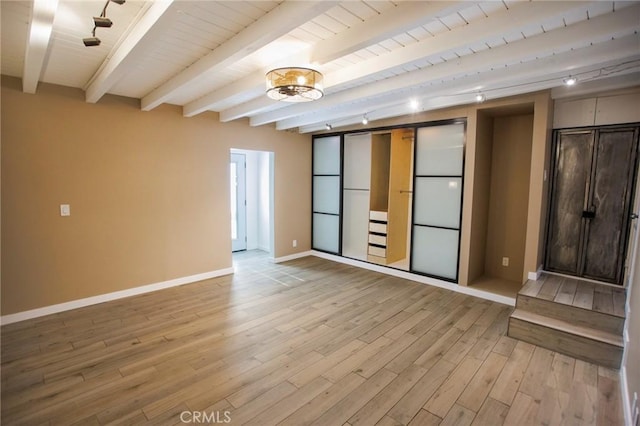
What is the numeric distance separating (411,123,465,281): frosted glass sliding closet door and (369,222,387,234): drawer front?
2.14 feet

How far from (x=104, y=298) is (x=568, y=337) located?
5.24 m

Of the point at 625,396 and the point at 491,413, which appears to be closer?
the point at 491,413

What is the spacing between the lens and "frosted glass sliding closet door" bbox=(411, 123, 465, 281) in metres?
4.33

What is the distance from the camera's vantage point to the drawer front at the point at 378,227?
17.7 ft

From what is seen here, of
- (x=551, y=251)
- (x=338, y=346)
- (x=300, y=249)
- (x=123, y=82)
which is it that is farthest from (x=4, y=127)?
(x=551, y=251)

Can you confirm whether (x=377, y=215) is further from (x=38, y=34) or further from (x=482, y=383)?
(x=38, y=34)

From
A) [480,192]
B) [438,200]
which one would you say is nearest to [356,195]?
[438,200]

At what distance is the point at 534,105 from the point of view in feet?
12.2

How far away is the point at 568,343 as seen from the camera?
9.39 feet

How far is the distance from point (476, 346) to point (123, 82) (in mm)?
4625

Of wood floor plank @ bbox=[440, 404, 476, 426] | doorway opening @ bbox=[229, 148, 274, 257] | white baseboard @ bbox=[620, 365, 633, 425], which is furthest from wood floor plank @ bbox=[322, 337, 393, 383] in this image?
doorway opening @ bbox=[229, 148, 274, 257]

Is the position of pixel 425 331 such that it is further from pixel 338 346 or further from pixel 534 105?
pixel 534 105

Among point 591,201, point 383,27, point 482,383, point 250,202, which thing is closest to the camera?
point 383,27

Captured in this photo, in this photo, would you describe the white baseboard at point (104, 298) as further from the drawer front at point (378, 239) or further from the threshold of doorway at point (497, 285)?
the threshold of doorway at point (497, 285)
